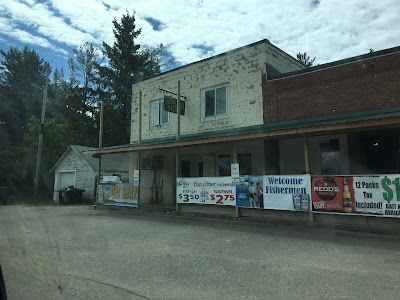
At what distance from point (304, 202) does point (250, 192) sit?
6.90ft

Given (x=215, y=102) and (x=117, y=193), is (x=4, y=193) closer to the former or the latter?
(x=117, y=193)

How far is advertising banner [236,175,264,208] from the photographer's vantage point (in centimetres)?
1264

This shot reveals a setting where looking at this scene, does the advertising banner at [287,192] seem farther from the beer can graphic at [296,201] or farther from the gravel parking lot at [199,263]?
the gravel parking lot at [199,263]

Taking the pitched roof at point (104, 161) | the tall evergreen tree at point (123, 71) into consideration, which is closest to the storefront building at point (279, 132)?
the pitched roof at point (104, 161)

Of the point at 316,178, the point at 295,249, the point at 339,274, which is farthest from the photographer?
the point at 316,178

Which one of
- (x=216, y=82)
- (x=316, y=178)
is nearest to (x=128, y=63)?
(x=216, y=82)

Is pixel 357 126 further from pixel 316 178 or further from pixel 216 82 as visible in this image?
pixel 216 82

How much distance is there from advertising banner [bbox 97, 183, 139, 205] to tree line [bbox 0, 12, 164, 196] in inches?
658

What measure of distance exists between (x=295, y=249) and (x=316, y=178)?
3470 millimetres

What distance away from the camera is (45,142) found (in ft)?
117

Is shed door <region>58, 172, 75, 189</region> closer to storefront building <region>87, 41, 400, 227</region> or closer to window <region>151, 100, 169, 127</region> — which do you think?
storefront building <region>87, 41, 400, 227</region>

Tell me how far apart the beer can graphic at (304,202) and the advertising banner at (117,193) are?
8600 millimetres

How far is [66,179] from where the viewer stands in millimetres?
30938

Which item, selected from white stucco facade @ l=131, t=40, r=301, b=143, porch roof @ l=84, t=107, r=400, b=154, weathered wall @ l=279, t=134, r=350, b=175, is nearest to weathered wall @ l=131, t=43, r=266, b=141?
white stucco facade @ l=131, t=40, r=301, b=143
